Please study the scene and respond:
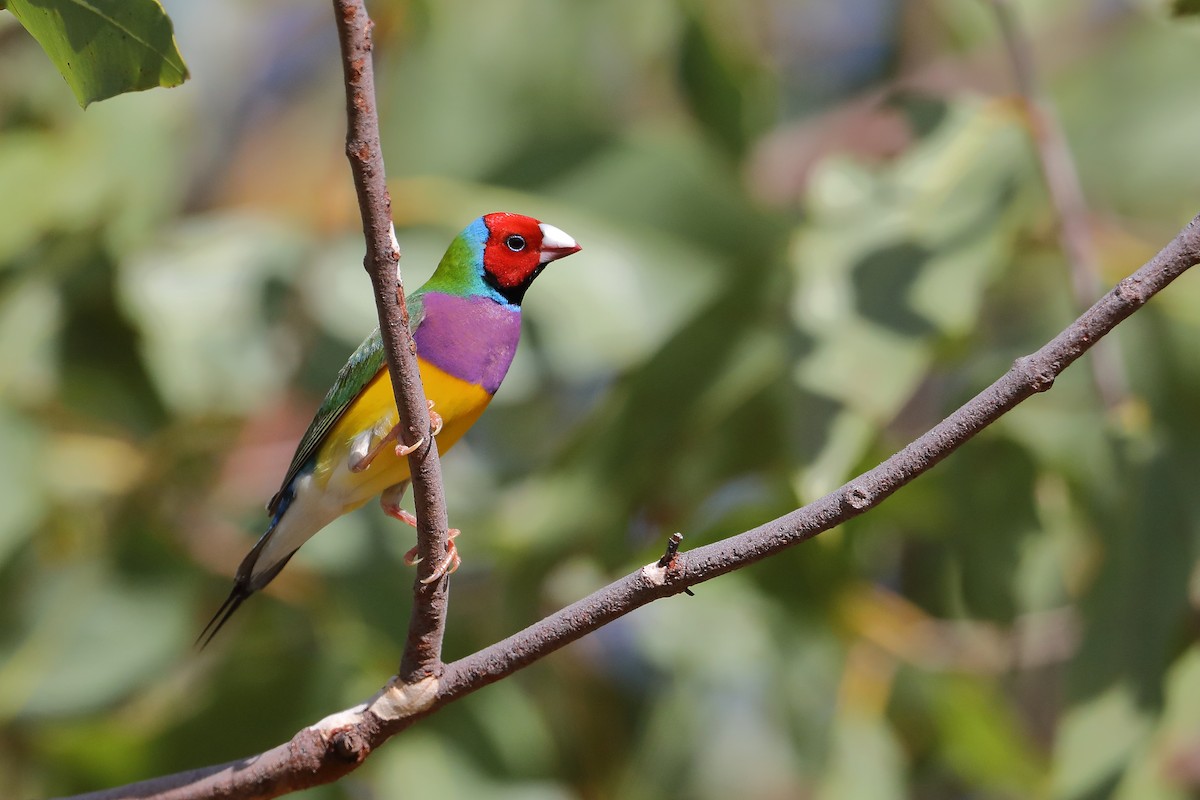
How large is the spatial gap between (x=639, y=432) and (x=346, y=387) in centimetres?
92

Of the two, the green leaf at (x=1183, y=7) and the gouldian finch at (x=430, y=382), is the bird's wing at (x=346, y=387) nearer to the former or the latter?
the gouldian finch at (x=430, y=382)

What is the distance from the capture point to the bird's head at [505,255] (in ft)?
8.10

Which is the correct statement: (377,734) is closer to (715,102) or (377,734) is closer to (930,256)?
(930,256)

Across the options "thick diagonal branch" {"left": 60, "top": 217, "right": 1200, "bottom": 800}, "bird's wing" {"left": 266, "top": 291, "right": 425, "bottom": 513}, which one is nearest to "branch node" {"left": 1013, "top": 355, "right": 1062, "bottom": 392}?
"thick diagonal branch" {"left": 60, "top": 217, "right": 1200, "bottom": 800}

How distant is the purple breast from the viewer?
7.63 ft

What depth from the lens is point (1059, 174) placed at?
309 centimetres

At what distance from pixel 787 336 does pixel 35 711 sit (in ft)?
7.28

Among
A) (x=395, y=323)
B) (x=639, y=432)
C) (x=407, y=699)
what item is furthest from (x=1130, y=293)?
(x=639, y=432)

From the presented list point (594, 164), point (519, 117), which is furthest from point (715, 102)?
point (519, 117)

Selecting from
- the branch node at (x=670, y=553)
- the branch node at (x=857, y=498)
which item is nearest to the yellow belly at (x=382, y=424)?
the branch node at (x=670, y=553)

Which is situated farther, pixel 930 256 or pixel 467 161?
pixel 467 161

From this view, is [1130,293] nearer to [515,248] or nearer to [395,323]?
[395,323]

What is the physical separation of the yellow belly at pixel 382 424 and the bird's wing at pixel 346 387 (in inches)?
0.5

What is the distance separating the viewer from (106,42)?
151 centimetres
